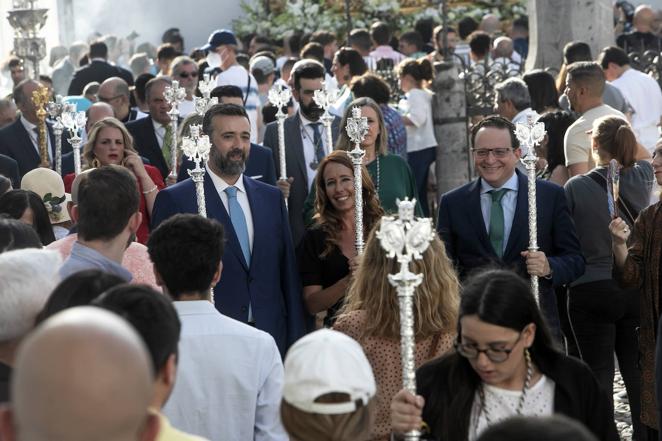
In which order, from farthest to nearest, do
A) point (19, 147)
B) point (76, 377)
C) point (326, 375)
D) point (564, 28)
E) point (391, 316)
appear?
point (564, 28), point (19, 147), point (391, 316), point (326, 375), point (76, 377)

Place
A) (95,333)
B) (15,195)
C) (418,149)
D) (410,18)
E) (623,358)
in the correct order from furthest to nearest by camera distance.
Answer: (410,18) → (418,149) → (623,358) → (15,195) → (95,333)

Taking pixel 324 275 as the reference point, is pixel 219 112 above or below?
above

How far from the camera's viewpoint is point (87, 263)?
19.5ft

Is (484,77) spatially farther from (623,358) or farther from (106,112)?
(623,358)

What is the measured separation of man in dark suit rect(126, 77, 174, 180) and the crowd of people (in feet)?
0.05

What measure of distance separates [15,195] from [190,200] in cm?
94

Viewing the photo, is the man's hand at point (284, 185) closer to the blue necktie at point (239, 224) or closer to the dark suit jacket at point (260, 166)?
the dark suit jacket at point (260, 166)

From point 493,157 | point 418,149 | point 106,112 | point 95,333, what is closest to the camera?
point 95,333

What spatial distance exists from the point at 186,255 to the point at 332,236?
2.96 metres

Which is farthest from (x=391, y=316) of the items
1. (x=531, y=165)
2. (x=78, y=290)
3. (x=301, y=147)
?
(x=301, y=147)

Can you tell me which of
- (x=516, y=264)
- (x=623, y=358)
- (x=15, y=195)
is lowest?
(x=623, y=358)

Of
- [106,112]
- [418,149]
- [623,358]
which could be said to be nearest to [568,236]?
[623,358]

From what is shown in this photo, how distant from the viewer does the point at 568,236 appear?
818 centimetres

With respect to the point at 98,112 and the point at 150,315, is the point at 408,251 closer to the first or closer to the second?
the point at 150,315
